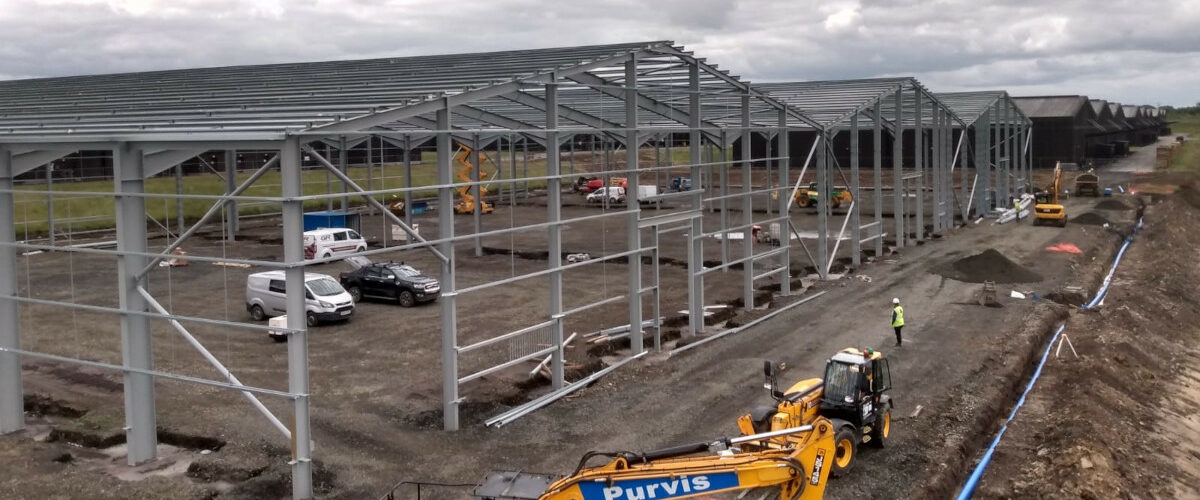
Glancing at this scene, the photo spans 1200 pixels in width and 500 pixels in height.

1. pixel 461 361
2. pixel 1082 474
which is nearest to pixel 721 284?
pixel 461 361

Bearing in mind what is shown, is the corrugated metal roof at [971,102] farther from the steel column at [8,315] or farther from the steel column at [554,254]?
the steel column at [8,315]

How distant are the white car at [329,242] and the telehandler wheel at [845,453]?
26.2m

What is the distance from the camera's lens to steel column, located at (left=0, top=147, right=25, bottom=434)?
1742 centimetres

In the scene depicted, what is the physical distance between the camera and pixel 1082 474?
1471 centimetres

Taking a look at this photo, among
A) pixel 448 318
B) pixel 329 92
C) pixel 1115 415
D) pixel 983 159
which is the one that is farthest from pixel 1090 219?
pixel 329 92

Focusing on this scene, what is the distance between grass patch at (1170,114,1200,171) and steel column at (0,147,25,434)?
8524cm

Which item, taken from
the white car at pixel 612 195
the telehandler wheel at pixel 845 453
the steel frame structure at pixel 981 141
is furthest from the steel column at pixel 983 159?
the telehandler wheel at pixel 845 453

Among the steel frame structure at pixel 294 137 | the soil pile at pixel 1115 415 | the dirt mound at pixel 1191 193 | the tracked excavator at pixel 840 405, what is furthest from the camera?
A: the dirt mound at pixel 1191 193

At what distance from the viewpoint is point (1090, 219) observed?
48656mm

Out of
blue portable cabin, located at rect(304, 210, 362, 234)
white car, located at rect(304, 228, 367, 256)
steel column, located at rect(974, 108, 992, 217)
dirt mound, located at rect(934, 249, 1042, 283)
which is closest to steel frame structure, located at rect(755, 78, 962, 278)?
steel column, located at rect(974, 108, 992, 217)

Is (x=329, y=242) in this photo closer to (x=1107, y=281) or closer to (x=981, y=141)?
(x=1107, y=281)

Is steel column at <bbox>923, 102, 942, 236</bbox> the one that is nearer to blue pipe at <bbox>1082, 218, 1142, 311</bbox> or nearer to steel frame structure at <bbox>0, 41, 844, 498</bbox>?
blue pipe at <bbox>1082, 218, 1142, 311</bbox>

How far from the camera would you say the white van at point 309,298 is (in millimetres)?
26453

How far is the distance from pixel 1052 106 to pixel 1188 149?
28.6 meters
